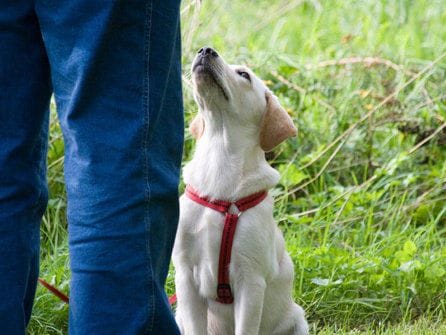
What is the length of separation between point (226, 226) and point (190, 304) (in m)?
0.35

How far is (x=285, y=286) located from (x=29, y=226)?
4.80 ft

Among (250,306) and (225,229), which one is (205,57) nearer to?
(225,229)

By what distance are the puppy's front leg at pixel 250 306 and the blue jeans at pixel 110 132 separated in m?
1.08

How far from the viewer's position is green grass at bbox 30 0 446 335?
4121 millimetres

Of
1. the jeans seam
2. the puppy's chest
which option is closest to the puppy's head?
the puppy's chest

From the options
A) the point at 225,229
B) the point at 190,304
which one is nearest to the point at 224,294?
the point at 190,304

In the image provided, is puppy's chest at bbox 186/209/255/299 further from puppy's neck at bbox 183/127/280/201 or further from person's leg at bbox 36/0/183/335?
person's leg at bbox 36/0/183/335

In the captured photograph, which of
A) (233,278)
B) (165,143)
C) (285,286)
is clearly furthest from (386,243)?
(165,143)

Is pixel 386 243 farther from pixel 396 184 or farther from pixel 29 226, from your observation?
pixel 29 226

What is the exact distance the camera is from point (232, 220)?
3332 mm

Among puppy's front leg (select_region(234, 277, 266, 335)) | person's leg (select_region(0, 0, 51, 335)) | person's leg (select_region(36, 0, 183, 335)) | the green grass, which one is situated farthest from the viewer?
the green grass

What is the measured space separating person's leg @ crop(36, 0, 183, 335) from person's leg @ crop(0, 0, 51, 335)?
93 millimetres

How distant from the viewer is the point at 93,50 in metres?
2.10

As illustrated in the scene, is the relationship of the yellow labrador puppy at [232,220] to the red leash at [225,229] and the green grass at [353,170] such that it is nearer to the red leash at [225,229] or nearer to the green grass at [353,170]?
the red leash at [225,229]
